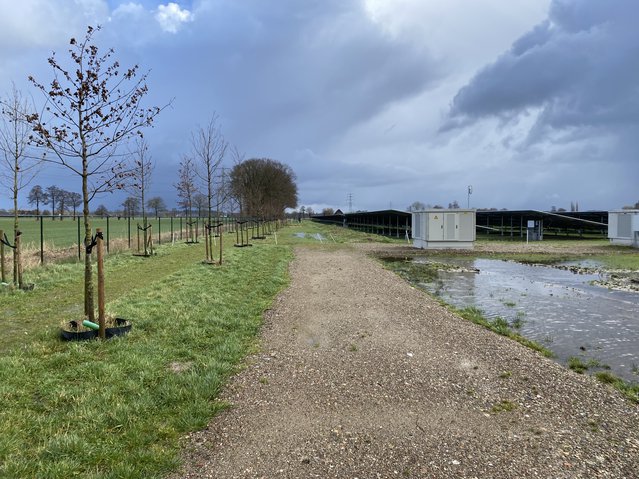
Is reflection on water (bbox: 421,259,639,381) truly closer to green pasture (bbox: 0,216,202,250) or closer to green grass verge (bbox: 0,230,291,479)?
green grass verge (bbox: 0,230,291,479)

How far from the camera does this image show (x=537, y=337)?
25.4 feet

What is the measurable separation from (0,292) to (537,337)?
1102 cm

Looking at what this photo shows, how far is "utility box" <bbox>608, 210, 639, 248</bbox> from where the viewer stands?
3033 cm

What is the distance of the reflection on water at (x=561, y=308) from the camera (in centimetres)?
700

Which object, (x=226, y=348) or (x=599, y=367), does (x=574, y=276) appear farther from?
(x=226, y=348)

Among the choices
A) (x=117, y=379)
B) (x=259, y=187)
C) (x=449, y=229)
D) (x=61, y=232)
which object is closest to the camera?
(x=117, y=379)

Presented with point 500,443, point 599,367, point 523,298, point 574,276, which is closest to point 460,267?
point 574,276

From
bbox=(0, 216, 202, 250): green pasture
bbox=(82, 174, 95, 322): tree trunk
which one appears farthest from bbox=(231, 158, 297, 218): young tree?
bbox=(82, 174, 95, 322): tree trunk

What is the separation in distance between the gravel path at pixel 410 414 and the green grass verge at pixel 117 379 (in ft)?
1.10

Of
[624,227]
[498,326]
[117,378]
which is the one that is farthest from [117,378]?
[624,227]

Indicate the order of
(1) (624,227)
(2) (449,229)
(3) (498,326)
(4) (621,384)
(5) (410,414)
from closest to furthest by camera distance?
(5) (410,414), (4) (621,384), (3) (498,326), (2) (449,229), (1) (624,227)

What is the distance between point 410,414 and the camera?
4176 millimetres

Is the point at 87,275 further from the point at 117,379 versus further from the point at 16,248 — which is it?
the point at 16,248

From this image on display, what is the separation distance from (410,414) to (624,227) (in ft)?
117
